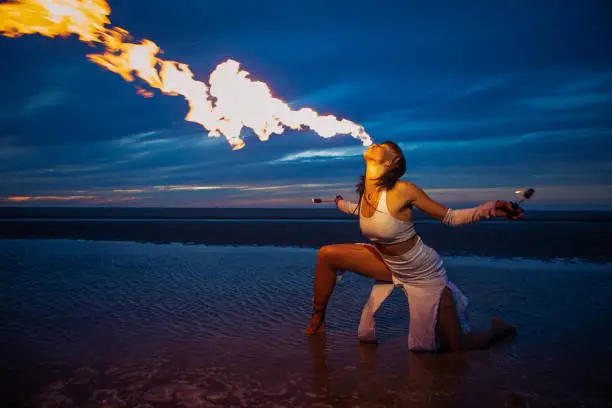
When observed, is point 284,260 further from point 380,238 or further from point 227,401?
point 227,401

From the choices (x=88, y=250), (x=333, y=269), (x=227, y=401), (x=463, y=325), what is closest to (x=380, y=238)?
(x=333, y=269)

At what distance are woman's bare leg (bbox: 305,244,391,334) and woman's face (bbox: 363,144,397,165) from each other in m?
0.98

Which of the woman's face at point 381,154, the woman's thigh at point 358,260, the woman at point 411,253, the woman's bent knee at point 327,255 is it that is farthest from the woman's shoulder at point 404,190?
the woman's bent knee at point 327,255

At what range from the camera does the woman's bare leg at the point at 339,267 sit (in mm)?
5238

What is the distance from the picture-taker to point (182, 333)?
19.0 ft

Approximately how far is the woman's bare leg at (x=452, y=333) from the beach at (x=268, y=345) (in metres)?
0.13

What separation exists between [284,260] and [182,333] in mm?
7036

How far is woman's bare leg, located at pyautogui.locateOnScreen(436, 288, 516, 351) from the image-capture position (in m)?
4.85

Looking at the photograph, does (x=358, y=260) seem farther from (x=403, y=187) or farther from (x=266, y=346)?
(x=266, y=346)

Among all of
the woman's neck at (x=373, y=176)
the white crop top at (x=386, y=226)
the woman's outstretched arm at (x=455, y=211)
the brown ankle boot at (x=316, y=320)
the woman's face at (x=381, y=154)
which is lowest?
the brown ankle boot at (x=316, y=320)

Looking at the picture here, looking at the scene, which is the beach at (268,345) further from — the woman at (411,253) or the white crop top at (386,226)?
the white crop top at (386,226)

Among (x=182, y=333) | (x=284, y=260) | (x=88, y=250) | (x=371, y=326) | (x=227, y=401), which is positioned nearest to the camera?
(x=227, y=401)

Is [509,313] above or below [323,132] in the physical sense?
below

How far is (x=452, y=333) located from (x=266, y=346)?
1.97m
